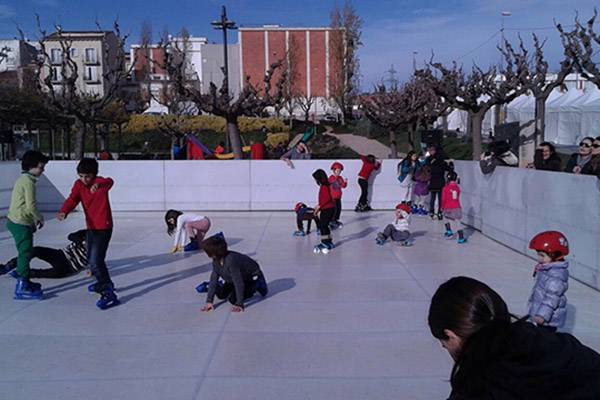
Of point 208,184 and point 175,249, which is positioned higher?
point 208,184

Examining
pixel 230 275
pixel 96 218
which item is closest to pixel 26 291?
pixel 96 218

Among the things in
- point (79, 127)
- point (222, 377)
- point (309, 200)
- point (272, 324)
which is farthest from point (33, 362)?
point (79, 127)

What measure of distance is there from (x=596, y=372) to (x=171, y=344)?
4.22m

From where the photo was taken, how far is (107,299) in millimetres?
6492

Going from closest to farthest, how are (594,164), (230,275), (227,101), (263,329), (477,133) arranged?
(263,329)
(230,275)
(594,164)
(227,101)
(477,133)

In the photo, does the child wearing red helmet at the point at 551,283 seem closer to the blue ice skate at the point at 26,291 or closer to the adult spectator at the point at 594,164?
the adult spectator at the point at 594,164

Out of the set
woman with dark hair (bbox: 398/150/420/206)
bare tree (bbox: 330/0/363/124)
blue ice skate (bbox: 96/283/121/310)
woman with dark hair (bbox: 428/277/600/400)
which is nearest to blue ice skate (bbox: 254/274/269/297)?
blue ice skate (bbox: 96/283/121/310)

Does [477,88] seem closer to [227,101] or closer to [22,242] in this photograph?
[227,101]

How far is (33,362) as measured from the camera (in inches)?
194

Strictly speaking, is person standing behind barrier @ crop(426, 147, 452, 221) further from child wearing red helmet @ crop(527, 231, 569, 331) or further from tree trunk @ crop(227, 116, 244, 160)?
child wearing red helmet @ crop(527, 231, 569, 331)

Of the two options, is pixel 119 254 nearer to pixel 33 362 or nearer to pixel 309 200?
pixel 33 362

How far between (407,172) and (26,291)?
32.3 ft

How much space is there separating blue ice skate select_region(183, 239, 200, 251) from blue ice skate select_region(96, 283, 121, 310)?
306 cm

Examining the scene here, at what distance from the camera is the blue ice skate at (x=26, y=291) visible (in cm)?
681
